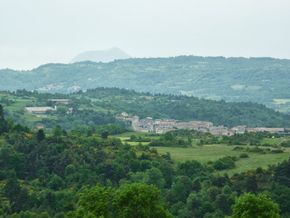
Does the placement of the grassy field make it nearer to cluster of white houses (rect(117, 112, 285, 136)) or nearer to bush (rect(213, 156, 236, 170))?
bush (rect(213, 156, 236, 170))

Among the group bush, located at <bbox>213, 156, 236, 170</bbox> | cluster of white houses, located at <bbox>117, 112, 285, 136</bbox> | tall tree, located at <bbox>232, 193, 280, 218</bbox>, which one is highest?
tall tree, located at <bbox>232, 193, 280, 218</bbox>

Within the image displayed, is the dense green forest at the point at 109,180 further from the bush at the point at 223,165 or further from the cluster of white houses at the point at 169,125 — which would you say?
the cluster of white houses at the point at 169,125

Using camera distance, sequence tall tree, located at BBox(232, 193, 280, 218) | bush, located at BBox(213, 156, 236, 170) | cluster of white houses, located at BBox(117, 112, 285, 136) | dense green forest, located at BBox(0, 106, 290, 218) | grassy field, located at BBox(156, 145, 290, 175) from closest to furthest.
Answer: tall tree, located at BBox(232, 193, 280, 218) < dense green forest, located at BBox(0, 106, 290, 218) < grassy field, located at BBox(156, 145, 290, 175) < bush, located at BBox(213, 156, 236, 170) < cluster of white houses, located at BBox(117, 112, 285, 136)

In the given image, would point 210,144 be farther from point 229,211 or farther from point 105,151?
point 229,211

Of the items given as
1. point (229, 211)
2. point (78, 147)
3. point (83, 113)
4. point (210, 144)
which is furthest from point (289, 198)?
point (83, 113)

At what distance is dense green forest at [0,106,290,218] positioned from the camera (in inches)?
1873

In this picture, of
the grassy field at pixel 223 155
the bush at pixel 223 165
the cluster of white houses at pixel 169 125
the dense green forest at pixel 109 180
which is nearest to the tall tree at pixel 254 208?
the dense green forest at pixel 109 180

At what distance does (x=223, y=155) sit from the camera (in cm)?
9800

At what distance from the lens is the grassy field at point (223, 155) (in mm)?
87950

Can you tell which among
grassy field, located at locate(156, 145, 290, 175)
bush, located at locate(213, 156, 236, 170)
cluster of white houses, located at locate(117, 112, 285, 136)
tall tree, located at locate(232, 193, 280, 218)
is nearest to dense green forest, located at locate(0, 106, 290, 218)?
bush, located at locate(213, 156, 236, 170)

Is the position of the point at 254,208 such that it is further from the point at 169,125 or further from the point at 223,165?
the point at 169,125

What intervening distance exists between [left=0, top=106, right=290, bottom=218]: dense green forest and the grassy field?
2434 millimetres

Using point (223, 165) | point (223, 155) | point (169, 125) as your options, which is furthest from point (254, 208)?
point (169, 125)

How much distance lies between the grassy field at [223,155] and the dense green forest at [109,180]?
2.43 meters
